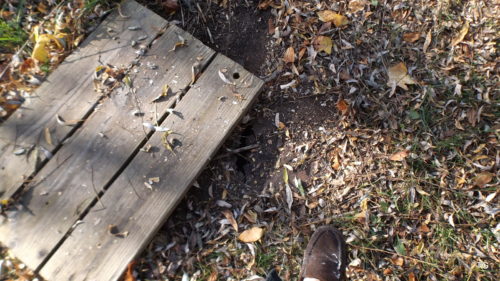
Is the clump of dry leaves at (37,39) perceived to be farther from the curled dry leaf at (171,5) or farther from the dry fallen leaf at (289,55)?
the dry fallen leaf at (289,55)

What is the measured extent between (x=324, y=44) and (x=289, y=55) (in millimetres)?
264

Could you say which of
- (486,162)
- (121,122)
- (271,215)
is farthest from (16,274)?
(486,162)

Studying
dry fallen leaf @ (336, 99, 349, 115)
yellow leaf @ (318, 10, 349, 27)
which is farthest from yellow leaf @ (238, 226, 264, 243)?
yellow leaf @ (318, 10, 349, 27)

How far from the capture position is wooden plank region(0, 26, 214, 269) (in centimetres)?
216

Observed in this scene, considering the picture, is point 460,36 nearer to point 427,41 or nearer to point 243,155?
point 427,41

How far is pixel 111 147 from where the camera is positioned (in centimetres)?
228

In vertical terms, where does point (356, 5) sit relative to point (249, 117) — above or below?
above

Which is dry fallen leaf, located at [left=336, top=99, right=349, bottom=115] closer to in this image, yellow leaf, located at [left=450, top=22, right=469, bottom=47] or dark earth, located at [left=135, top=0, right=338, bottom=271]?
dark earth, located at [left=135, top=0, right=338, bottom=271]

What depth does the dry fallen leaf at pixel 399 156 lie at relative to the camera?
2.45 m

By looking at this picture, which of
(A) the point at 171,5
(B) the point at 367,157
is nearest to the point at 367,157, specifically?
(B) the point at 367,157

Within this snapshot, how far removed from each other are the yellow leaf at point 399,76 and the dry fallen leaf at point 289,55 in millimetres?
685

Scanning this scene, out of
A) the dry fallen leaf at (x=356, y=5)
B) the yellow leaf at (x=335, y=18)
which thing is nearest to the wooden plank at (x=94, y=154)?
the yellow leaf at (x=335, y=18)

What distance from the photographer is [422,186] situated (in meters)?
2.44

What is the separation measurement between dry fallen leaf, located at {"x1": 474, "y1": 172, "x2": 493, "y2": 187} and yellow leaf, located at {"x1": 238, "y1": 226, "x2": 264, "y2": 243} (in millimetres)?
1457
